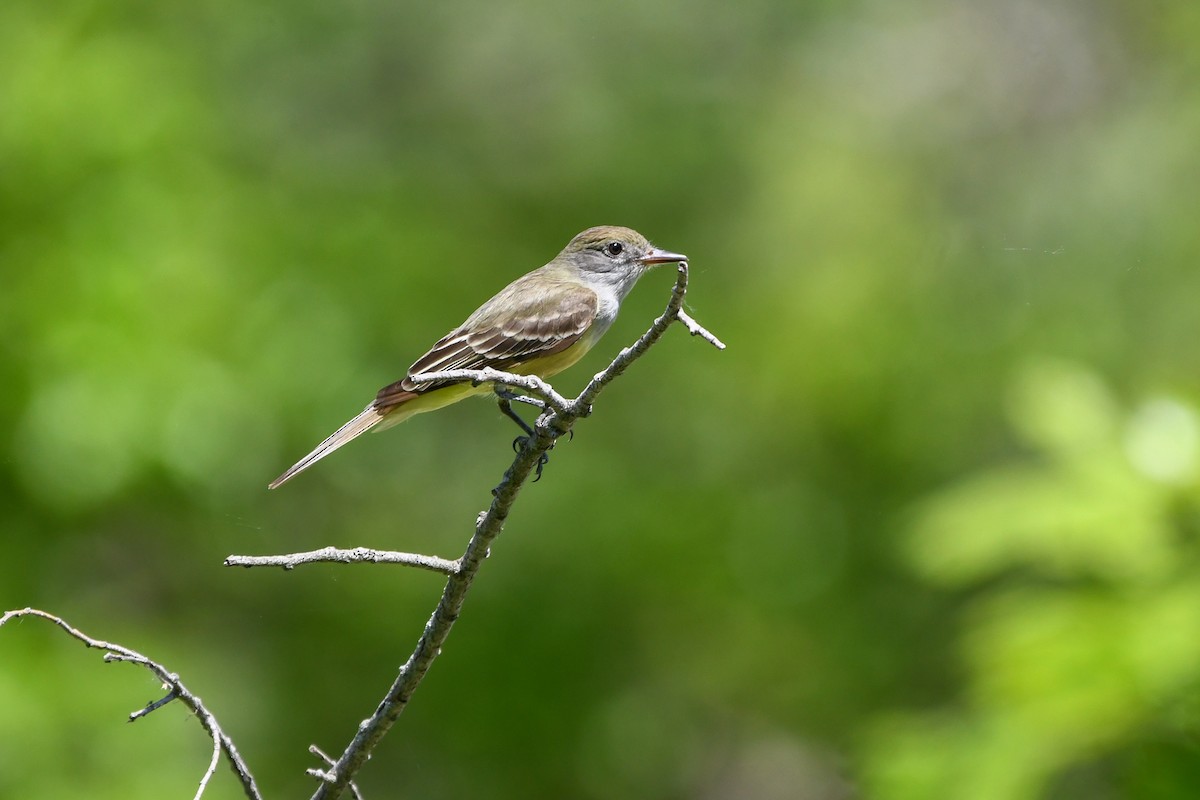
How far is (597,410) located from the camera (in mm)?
9312

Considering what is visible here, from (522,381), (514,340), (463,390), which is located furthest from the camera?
(514,340)

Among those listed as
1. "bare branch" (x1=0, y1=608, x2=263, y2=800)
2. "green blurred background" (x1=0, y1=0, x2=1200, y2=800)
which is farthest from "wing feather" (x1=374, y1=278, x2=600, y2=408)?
"bare branch" (x1=0, y1=608, x2=263, y2=800)

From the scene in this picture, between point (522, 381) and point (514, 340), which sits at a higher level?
point (514, 340)

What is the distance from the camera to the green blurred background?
5754mm

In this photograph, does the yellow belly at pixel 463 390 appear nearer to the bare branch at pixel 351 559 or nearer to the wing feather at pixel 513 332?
the wing feather at pixel 513 332

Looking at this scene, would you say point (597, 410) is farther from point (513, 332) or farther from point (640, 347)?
point (640, 347)

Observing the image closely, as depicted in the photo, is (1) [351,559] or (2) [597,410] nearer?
(1) [351,559]

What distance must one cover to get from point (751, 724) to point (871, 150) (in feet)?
17.6

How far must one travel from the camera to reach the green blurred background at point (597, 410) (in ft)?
18.9

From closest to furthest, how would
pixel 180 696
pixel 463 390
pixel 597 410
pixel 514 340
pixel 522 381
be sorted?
pixel 180 696 < pixel 522 381 < pixel 463 390 < pixel 514 340 < pixel 597 410

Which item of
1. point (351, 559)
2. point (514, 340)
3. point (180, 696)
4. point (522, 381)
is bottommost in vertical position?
point (180, 696)

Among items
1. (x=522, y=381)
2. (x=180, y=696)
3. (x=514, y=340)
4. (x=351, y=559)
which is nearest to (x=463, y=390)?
(x=514, y=340)

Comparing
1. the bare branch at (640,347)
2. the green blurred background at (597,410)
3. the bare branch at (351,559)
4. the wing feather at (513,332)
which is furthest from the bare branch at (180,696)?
the green blurred background at (597,410)

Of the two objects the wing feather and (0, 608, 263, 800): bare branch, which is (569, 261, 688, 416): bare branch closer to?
(0, 608, 263, 800): bare branch
